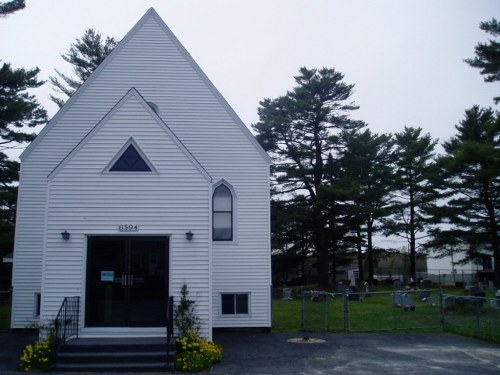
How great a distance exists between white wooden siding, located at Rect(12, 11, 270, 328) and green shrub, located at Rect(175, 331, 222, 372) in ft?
15.3

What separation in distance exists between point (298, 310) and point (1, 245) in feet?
60.1

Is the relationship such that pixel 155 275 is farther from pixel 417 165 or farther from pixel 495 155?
pixel 417 165

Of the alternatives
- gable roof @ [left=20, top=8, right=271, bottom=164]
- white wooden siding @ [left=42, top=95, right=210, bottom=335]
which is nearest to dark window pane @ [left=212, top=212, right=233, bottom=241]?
gable roof @ [left=20, top=8, right=271, bottom=164]

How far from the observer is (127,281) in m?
13.3

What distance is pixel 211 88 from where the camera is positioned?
1789 cm

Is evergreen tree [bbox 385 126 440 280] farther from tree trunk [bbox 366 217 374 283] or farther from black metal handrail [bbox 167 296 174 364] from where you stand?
black metal handrail [bbox 167 296 174 364]

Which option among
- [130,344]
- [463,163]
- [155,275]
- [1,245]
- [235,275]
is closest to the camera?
[130,344]

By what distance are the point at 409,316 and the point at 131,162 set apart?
1463cm

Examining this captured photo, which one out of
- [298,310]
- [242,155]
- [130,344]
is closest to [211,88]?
[242,155]

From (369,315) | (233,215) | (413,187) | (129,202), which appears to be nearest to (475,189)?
(413,187)

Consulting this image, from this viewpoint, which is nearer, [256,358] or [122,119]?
[256,358]

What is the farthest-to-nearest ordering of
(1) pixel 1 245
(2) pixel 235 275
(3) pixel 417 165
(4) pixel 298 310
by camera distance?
(3) pixel 417 165, (1) pixel 1 245, (4) pixel 298 310, (2) pixel 235 275

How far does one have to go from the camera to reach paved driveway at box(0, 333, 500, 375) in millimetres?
11172

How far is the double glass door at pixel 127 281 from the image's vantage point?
13.1 meters
